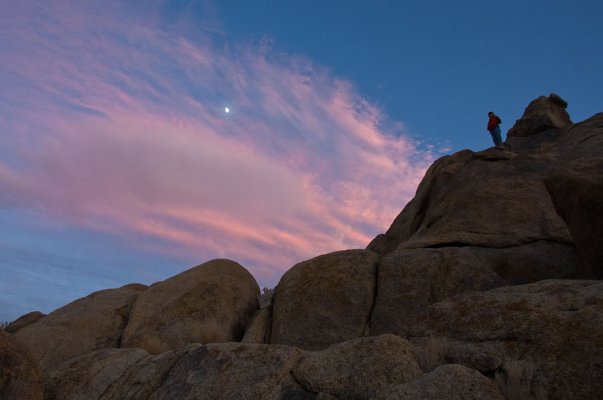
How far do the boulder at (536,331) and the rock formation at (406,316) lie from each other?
1.3 inches

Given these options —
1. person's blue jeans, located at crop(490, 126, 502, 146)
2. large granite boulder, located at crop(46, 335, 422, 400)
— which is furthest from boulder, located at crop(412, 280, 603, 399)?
person's blue jeans, located at crop(490, 126, 502, 146)

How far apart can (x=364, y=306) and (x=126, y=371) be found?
8.51 meters

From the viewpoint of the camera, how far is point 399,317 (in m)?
17.8

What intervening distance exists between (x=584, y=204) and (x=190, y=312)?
15.5 m

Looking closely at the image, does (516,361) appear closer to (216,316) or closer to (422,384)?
(422,384)

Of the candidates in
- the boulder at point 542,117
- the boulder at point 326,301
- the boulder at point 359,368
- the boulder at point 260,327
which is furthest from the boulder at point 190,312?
the boulder at point 542,117

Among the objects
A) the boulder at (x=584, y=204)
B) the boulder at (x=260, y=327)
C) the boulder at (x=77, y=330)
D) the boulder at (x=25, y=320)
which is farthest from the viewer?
the boulder at (x=25, y=320)

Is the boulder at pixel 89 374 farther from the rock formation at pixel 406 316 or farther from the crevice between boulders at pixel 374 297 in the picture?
the crevice between boulders at pixel 374 297

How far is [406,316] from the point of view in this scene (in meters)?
17.7

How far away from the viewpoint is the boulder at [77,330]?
21.0 metres

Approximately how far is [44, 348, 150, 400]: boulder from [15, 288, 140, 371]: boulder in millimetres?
5175

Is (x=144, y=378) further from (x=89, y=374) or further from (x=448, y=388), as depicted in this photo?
(x=448, y=388)

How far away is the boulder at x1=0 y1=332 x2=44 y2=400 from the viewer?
13344 mm

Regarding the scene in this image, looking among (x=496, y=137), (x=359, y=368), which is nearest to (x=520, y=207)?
(x=359, y=368)
